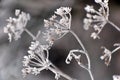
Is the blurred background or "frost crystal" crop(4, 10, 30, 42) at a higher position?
"frost crystal" crop(4, 10, 30, 42)

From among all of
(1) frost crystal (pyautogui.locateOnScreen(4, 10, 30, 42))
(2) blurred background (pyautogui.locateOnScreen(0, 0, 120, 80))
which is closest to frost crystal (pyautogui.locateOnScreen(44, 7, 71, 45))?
(1) frost crystal (pyautogui.locateOnScreen(4, 10, 30, 42))

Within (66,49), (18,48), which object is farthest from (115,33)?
(18,48)

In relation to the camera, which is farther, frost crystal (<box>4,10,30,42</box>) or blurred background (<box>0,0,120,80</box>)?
blurred background (<box>0,0,120,80</box>)

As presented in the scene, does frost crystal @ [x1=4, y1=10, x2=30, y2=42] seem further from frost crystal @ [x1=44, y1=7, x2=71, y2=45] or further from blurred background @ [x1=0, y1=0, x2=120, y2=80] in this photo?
blurred background @ [x1=0, y1=0, x2=120, y2=80]

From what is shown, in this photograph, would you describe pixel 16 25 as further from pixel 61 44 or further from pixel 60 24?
pixel 61 44

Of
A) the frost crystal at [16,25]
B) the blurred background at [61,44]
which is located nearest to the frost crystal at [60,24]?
the frost crystal at [16,25]

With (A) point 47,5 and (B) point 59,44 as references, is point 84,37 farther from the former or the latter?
(A) point 47,5

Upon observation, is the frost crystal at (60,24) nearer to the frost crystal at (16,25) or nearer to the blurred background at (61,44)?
the frost crystal at (16,25)

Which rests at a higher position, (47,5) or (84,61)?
(47,5)
